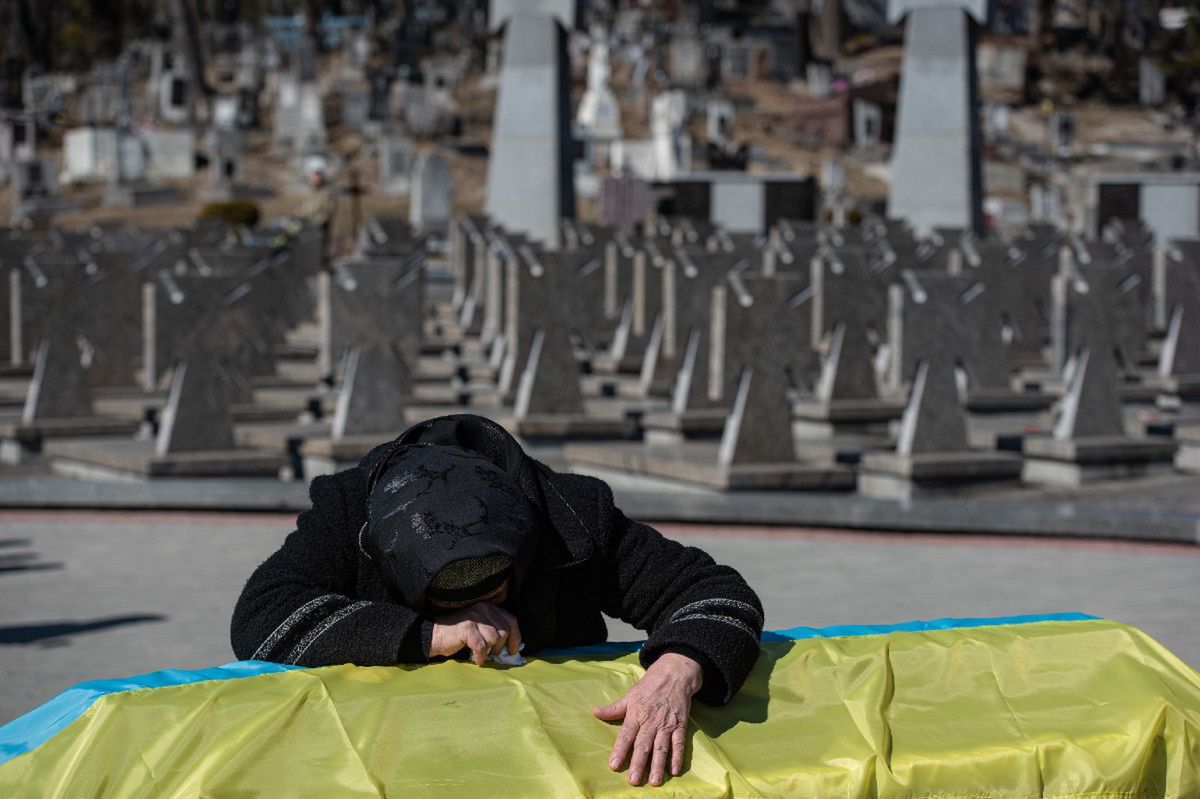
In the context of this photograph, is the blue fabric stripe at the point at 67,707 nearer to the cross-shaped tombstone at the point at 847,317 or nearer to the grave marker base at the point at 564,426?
the grave marker base at the point at 564,426

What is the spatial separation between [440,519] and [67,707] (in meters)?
0.68

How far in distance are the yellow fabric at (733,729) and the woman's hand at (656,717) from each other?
1.3 inches

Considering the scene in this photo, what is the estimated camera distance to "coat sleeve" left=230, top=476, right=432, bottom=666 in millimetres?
3584

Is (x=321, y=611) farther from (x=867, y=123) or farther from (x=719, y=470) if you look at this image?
(x=867, y=123)

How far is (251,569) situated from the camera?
880 cm

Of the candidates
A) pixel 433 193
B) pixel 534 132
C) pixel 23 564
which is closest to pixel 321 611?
pixel 23 564

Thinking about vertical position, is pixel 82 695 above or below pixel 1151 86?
below

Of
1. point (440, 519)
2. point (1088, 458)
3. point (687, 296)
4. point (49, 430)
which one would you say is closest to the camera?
point (440, 519)

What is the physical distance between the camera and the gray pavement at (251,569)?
7.20 m

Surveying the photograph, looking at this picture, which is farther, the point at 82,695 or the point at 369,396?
the point at 369,396

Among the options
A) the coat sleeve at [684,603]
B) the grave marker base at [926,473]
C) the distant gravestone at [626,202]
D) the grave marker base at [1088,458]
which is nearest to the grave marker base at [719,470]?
the grave marker base at [926,473]

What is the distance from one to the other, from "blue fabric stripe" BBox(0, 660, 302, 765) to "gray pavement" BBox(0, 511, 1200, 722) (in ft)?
9.43

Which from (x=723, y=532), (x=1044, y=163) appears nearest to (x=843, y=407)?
(x=723, y=532)

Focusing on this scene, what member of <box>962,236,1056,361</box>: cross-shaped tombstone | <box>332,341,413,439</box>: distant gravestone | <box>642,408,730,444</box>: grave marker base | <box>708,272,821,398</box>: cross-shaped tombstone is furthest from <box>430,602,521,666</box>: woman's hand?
<box>962,236,1056,361</box>: cross-shaped tombstone
